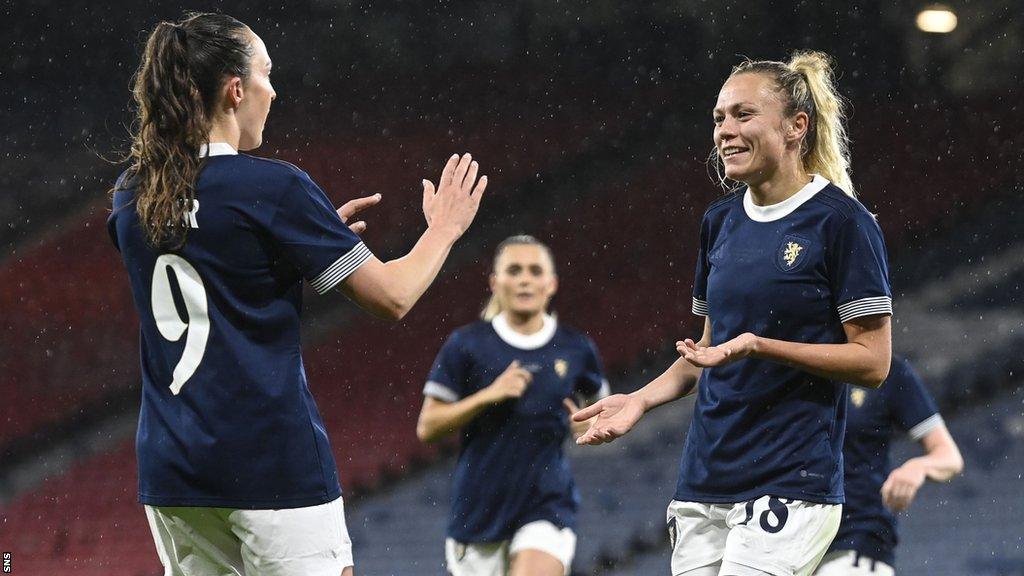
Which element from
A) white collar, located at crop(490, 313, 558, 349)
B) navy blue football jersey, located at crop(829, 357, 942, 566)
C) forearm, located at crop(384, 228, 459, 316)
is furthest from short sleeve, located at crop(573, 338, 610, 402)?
forearm, located at crop(384, 228, 459, 316)

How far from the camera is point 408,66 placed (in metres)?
9.36

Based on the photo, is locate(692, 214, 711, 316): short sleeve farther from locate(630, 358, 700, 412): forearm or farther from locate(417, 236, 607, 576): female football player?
locate(417, 236, 607, 576): female football player

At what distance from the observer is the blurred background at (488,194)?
8.49 metres

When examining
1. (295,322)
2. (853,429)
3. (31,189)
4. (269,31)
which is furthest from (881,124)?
(295,322)

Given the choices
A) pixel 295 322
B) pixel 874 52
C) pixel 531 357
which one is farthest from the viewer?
pixel 874 52

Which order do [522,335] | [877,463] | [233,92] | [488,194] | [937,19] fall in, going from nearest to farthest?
[233,92] < [877,463] < [522,335] < [937,19] < [488,194]

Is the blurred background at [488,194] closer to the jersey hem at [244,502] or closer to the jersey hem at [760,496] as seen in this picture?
the jersey hem at [760,496]

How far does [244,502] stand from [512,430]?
2562 mm

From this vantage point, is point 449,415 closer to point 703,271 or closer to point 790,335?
point 703,271

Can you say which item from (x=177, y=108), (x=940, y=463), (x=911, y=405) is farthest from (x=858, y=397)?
(x=177, y=108)

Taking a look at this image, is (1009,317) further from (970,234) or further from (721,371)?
(721,371)

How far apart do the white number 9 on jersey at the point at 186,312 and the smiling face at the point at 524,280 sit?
2829 mm

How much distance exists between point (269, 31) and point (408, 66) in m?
1.11

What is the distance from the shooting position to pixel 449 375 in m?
4.73
